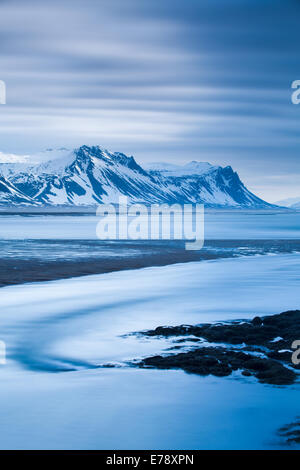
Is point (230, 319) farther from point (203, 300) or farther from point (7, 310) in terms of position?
point (7, 310)

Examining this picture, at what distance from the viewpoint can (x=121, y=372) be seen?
10633 mm

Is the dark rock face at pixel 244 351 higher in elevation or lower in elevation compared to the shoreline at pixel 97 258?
lower

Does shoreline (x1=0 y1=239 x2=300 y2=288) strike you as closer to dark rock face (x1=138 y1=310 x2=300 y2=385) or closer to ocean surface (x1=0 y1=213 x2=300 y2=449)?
ocean surface (x1=0 y1=213 x2=300 y2=449)

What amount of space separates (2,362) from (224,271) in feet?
52.3

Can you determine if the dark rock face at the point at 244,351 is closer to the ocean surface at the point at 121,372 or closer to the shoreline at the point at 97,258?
the ocean surface at the point at 121,372

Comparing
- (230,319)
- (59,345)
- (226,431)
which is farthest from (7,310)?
(226,431)

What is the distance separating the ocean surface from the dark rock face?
0.37 meters

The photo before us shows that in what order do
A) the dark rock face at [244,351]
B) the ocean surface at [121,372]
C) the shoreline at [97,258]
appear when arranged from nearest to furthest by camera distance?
the ocean surface at [121,372], the dark rock face at [244,351], the shoreline at [97,258]

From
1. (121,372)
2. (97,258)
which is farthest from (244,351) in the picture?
(97,258)

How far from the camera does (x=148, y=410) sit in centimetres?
899

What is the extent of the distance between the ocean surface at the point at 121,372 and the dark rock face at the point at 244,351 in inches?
14.5

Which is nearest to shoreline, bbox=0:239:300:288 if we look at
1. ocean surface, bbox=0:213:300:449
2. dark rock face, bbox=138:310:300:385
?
ocean surface, bbox=0:213:300:449

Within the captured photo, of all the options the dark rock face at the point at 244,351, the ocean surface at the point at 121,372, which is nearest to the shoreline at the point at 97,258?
the ocean surface at the point at 121,372

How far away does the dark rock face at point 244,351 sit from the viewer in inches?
406
